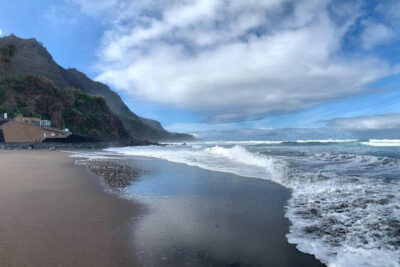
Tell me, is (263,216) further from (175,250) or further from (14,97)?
(14,97)

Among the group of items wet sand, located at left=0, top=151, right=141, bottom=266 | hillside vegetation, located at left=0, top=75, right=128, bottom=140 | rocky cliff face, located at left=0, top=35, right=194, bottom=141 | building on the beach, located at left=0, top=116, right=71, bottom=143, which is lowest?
wet sand, located at left=0, top=151, right=141, bottom=266

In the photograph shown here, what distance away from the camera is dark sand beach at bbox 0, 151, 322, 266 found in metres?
3.49

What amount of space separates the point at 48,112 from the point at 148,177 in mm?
A: 59748

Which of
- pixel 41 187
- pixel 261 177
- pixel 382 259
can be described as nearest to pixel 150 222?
pixel 382 259

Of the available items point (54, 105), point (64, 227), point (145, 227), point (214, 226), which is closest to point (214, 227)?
point (214, 226)

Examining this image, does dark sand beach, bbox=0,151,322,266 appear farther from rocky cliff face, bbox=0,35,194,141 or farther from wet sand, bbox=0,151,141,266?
rocky cliff face, bbox=0,35,194,141

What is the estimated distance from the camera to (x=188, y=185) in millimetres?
8672

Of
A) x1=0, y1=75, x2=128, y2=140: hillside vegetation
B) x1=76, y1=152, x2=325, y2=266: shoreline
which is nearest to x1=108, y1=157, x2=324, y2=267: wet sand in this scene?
x1=76, y1=152, x2=325, y2=266: shoreline

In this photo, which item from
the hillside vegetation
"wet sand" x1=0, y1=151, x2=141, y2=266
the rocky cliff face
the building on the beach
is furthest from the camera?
the rocky cliff face

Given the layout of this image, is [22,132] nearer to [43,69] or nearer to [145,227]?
[145,227]

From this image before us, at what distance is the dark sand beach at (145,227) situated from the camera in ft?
11.5

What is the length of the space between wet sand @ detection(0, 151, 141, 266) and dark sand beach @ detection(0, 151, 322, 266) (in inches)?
0.5

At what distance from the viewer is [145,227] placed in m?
4.66

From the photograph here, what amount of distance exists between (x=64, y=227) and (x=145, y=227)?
1349 mm
